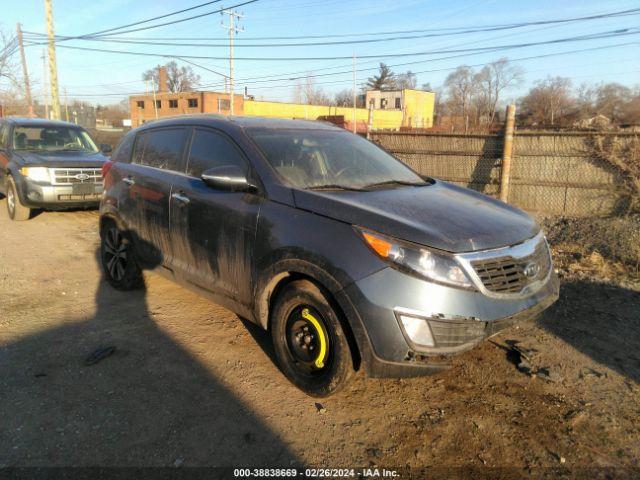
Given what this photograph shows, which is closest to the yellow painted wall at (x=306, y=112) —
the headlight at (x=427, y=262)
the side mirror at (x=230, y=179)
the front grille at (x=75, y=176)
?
the front grille at (x=75, y=176)

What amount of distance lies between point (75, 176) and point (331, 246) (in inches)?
290

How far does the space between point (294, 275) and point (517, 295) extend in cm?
143

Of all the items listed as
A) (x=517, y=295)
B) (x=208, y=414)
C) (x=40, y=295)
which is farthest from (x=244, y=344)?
(x=40, y=295)

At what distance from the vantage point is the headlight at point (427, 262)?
102 inches

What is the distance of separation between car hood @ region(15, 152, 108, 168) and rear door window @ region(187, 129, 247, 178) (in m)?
5.60

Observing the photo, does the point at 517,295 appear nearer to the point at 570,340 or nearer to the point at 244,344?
the point at 570,340

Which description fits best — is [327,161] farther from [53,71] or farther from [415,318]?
[53,71]

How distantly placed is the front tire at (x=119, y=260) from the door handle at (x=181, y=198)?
1.09m

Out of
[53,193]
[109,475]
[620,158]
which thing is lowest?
[109,475]

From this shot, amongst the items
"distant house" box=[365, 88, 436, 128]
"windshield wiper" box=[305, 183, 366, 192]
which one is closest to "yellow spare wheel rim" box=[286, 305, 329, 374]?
"windshield wiper" box=[305, 183, 366, 192]

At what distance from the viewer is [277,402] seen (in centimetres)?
309

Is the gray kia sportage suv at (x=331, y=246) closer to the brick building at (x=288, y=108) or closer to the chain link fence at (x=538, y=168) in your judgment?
the chain link fence at (x=538, y=168)

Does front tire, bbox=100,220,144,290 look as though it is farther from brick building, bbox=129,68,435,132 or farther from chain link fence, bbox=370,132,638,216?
brick building, bbox=129,68,435,132

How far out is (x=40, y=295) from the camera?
4.91 metres
